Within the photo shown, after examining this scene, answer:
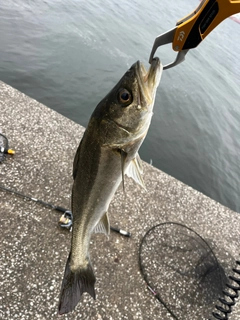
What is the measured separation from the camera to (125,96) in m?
1.71

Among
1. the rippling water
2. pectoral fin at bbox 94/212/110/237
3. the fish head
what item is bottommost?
the rippling water

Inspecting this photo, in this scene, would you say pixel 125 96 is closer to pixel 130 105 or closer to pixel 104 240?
pixel 130 105

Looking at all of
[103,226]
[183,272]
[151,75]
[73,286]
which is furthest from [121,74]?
[73,286]

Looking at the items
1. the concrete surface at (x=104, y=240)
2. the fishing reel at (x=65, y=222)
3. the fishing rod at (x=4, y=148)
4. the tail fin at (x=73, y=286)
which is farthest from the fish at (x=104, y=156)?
the fishing rod at (x=4, y=148)

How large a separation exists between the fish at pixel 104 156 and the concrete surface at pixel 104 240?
0.92 m

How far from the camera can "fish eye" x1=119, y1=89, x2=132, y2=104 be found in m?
1.70

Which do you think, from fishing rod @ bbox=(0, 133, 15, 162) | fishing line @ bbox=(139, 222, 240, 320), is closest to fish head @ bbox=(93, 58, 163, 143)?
fishing line @ bbox=(139, 222, 240, 320)

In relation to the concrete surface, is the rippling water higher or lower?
lower

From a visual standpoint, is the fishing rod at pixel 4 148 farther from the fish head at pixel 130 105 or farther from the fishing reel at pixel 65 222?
the fish head at pixel 130 105

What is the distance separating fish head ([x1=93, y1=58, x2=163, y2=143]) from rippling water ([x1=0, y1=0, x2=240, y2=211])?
6043 mm

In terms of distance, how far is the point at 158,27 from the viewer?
17.4m

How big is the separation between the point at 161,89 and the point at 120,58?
8.33ft

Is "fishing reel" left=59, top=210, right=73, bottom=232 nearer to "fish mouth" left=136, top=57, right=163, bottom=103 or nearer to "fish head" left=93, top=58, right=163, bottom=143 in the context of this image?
"fish head" left=93, top=58, right=163, bottom=143

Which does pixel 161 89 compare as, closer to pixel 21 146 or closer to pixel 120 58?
pixel 120 58
